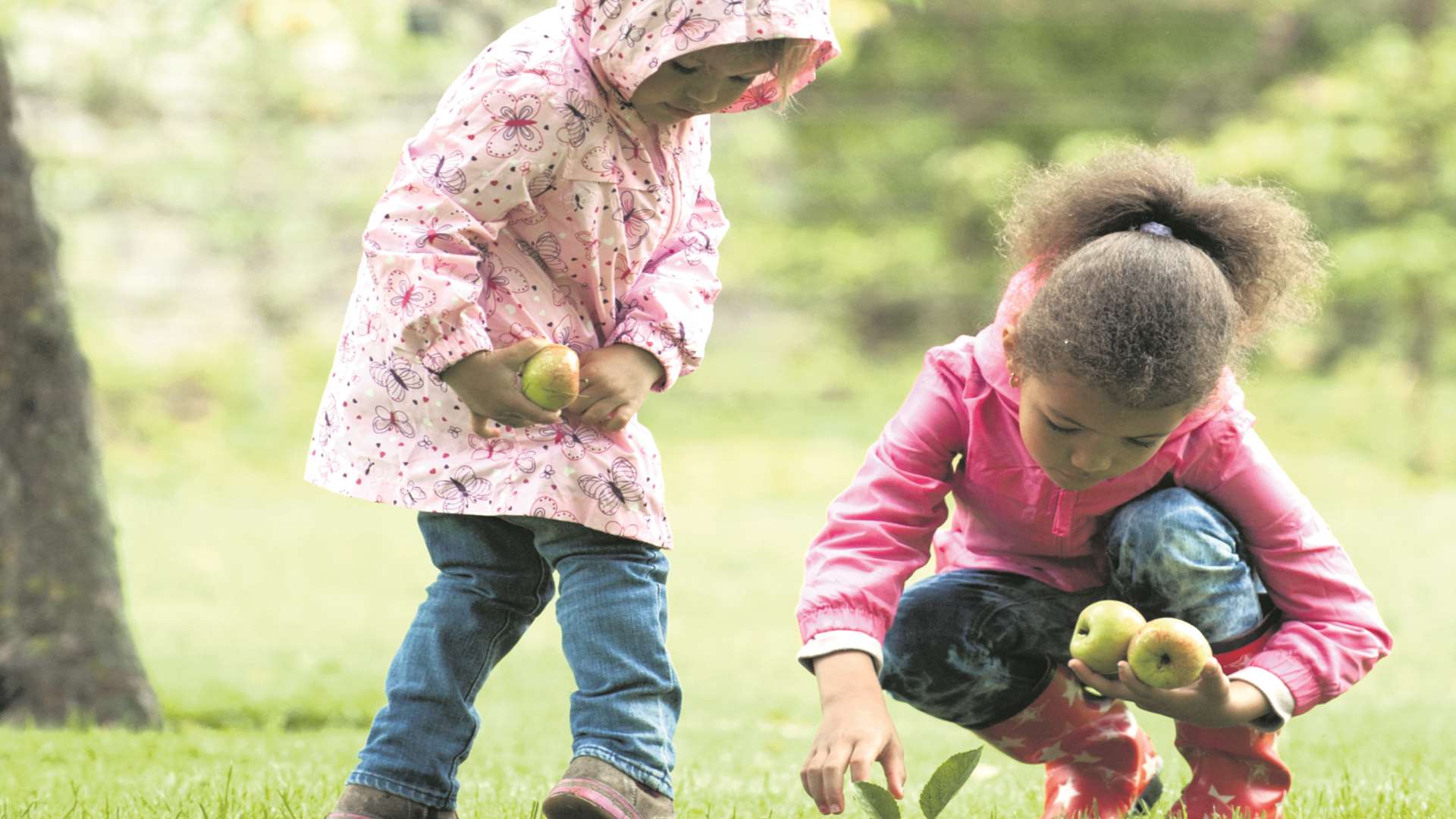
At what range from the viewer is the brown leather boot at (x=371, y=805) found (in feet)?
7.70

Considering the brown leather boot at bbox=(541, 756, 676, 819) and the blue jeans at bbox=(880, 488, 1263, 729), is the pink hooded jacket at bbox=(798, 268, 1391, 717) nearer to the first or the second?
the blue jeans at bbox=(880, 488, 1263, 729)

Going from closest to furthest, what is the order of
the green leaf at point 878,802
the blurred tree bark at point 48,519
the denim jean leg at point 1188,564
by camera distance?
the green leaf at point 878,802, the denim jean leg at point 1188,564, the blurred tree bark at point 48,519

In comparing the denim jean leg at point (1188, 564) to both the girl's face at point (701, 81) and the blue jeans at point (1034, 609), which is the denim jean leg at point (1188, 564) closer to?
the blue jeans at point (1034, 609)

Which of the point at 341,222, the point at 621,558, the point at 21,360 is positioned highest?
the point at 341,222

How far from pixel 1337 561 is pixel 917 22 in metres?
15.4

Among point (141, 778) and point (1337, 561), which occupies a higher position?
point (1337, 561)

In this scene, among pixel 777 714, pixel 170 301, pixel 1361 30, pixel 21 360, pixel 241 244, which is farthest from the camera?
pixel 1361 30

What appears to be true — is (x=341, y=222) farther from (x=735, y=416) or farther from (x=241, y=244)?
(x=735, y=416)

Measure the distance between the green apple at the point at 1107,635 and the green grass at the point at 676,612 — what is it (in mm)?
379

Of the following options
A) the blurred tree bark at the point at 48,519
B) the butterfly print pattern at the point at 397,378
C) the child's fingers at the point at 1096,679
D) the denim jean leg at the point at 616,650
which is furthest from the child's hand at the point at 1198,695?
the blurred tree bark at the point at 48,519

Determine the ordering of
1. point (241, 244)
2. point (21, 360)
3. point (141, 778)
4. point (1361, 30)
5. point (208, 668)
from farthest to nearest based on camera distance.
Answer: point (1361, 30), point (241, 244), point (208, 668), point (21, 360), point (141, 778)

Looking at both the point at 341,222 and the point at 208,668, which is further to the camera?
the point at 341,222

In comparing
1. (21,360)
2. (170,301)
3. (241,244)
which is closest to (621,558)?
(21,360)

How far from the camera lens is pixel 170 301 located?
14.8 m
